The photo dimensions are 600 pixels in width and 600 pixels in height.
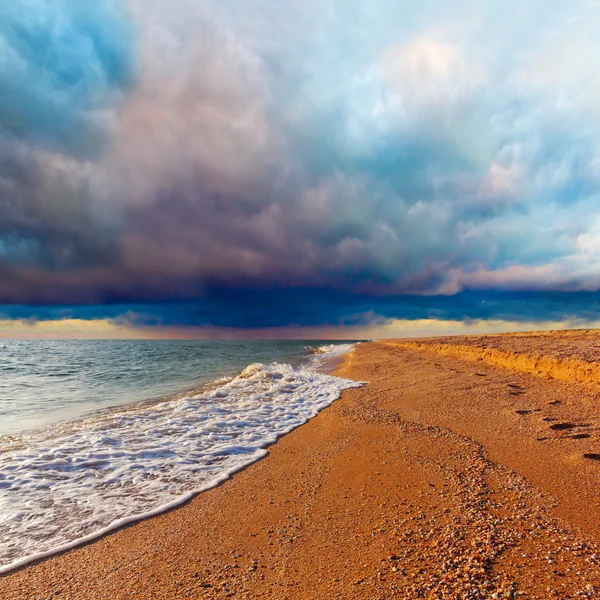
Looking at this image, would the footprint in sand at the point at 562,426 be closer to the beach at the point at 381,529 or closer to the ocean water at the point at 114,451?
the beach at the point at 381,529

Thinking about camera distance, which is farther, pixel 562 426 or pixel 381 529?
pixel 562 426

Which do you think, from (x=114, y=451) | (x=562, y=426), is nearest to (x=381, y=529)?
(x=562, y=426)

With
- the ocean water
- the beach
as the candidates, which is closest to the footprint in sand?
the beach

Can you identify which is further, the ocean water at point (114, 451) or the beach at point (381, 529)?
the ocean water at point (114, 451)

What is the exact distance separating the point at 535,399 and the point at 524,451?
17.9 ft

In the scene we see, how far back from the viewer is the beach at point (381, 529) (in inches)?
146

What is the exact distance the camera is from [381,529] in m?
4.70

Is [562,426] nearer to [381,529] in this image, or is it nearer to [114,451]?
[381,529]

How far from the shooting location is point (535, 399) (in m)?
11.8

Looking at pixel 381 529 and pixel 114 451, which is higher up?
pixel 381 529

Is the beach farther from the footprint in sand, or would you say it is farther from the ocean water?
the ocean water

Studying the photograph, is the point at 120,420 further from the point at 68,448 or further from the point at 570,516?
the point at 570,516

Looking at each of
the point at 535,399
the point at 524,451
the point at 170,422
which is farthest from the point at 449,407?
the point at 170,422

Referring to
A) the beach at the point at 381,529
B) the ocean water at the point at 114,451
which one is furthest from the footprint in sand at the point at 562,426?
the ocean water at the point at 114,451
